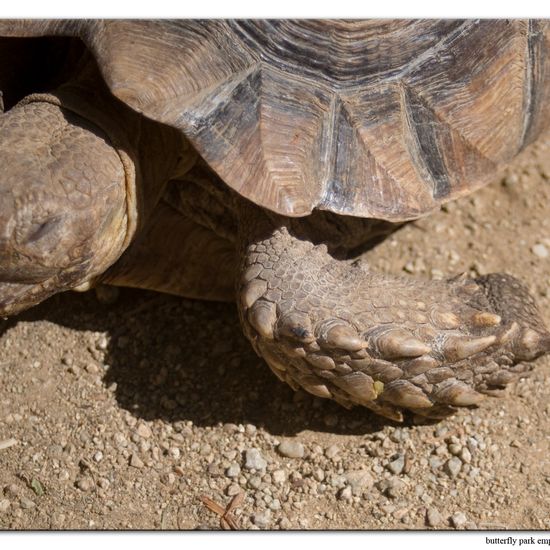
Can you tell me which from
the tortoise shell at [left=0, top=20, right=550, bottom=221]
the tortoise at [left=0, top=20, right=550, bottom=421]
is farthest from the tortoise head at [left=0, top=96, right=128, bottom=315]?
the tortoise shell at [left=0, top=20, right=550, bottom=221]

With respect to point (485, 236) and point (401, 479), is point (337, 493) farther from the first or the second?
point (485, 236)

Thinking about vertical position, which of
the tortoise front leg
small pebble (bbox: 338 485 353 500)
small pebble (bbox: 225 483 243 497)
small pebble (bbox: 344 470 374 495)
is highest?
the tortoise front leg

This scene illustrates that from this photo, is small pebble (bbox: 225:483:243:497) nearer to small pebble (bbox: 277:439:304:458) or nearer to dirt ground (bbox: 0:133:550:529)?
dirt ground (bbox: 0:133:550:529)

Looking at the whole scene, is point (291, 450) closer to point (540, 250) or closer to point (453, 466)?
point (453, 466)

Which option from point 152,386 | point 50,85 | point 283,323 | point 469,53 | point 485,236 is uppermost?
point 469,53

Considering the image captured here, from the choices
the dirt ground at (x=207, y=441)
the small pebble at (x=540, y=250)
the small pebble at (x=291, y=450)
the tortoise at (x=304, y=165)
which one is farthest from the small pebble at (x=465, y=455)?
the small pebble at (x=540, y=250)

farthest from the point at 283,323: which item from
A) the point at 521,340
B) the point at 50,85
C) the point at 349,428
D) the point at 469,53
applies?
the point at 50,85
